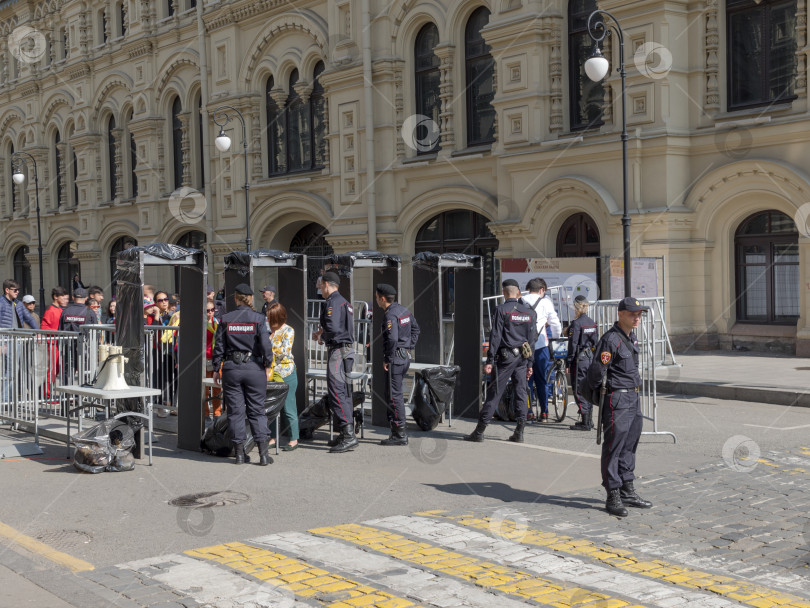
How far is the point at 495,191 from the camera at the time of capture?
22.9m

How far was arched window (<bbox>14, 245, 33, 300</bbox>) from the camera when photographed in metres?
44.7

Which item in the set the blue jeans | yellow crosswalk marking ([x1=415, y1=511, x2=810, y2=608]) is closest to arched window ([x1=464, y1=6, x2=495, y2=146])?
the blue jeans

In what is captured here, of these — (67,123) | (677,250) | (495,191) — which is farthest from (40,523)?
(67,123)

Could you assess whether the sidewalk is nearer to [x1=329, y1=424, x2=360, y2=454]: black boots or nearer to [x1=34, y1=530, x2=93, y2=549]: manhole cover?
[x1=329, y1=424, x2=360, y2=454]: black boots

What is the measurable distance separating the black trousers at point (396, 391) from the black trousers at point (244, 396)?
167cm

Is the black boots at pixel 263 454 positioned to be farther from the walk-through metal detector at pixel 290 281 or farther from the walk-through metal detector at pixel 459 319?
the walk-through metal detector at pixel 459 319

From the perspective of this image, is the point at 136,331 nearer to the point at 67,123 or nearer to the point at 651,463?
the point at 651,463

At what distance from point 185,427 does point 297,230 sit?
63.7 ft

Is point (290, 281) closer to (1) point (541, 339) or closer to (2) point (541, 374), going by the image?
(1) point (541, 339)

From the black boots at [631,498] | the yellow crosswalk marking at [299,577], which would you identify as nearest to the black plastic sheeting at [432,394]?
the black boots at [631,498]

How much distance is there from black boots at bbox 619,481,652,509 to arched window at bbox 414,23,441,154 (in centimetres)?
1762

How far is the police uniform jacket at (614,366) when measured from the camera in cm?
805

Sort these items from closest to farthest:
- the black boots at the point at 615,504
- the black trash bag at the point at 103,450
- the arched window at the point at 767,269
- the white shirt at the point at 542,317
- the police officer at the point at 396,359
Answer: the black boots at the point at 615,504, the black trash bag at the point at 103,450, the police officer at the point at 396,359, the white shirt at the point at 542,317, the arched window at the point at 767,269

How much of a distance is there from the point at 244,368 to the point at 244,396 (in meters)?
0.34
